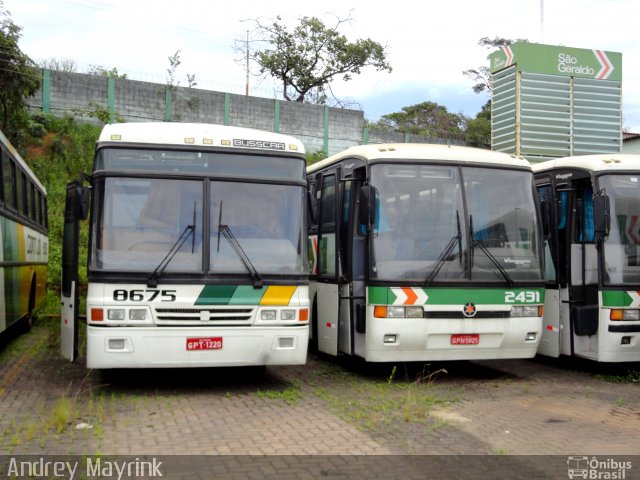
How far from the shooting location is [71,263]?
8.99 m

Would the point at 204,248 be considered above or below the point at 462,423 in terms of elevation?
above

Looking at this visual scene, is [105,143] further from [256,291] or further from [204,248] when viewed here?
[256,291]

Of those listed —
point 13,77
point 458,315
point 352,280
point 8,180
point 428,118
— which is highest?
point 428,118

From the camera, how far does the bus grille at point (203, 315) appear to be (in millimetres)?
8383

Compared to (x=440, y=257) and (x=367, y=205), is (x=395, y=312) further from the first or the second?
(x=367, y=205)

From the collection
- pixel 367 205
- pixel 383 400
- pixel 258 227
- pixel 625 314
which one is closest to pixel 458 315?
pixel 383 400

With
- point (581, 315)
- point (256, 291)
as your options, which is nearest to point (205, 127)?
point (256, 291)

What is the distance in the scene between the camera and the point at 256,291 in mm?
8672

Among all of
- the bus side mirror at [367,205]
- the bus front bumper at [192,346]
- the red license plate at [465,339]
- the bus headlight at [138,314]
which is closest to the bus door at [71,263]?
the bus front bumper at [192,346]

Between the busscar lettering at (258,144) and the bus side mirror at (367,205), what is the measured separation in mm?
1154

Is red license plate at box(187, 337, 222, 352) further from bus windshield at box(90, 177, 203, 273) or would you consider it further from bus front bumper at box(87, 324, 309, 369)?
bus windshield at box(90, 177, 203, 273)

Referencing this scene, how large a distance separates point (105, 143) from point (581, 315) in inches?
261

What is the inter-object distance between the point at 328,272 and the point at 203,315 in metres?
2.93

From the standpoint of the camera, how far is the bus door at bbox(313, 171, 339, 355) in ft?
35.0
